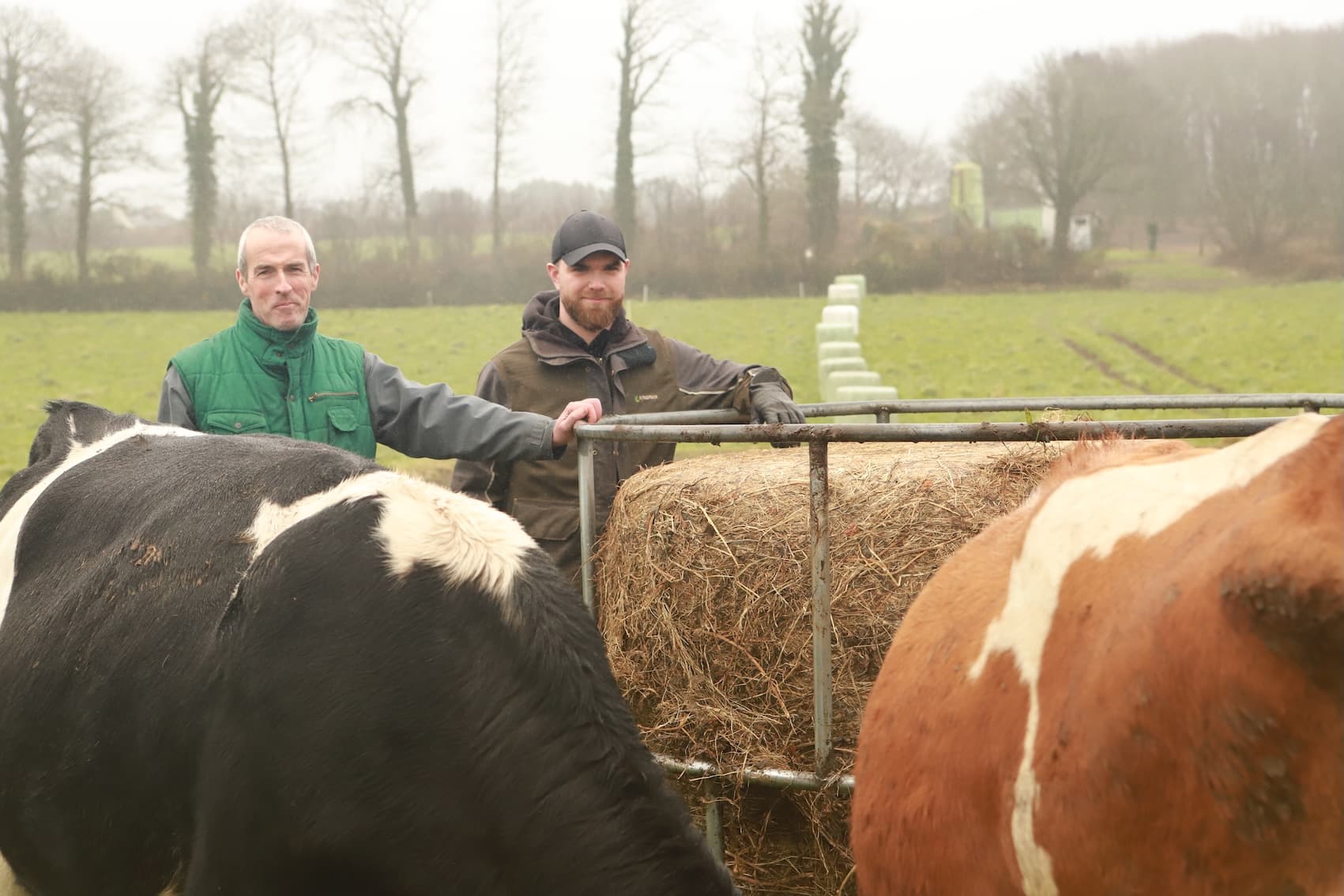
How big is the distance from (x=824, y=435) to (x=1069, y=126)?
39.4m

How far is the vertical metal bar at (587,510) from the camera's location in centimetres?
355

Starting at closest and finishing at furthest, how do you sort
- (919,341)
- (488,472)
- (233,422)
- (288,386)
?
1. (233,422)
2. (288,386)
3. (488,472)
4. (919,341)

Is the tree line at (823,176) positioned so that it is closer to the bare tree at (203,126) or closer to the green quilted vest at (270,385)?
the bare tree at (203,126)

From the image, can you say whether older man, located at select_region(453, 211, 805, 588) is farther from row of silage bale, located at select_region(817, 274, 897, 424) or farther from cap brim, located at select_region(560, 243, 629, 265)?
row of silage bale, located at select_region(817, 274, 897, 424)

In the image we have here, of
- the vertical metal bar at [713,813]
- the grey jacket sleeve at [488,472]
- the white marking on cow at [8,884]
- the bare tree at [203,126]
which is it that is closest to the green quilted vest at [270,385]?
the grey jacket sleeve at [488,472]

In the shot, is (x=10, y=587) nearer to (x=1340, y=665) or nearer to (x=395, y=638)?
(x=395, y=638)

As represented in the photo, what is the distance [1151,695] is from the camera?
4.25 ft

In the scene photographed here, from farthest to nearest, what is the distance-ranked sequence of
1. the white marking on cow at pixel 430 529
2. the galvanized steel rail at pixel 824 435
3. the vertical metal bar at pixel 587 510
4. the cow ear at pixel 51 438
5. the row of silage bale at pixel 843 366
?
the row of silage bale at pixel 843 366 < the vertical metal bar at pixel 587 510 < the cow ear at pixel 51 438 < the galvanized steel rail at pixel 824 435 < the white marking on cow at pixel 430 529

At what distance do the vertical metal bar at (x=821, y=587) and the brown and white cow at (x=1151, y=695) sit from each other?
41.3 inches

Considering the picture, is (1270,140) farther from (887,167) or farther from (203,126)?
(203,126)

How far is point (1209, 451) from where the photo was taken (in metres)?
1.58

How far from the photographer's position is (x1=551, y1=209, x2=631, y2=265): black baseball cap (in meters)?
4.37

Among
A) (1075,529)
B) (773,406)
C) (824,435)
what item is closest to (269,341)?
(773,406)

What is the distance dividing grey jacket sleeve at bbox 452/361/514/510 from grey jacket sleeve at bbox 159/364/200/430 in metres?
0.89
